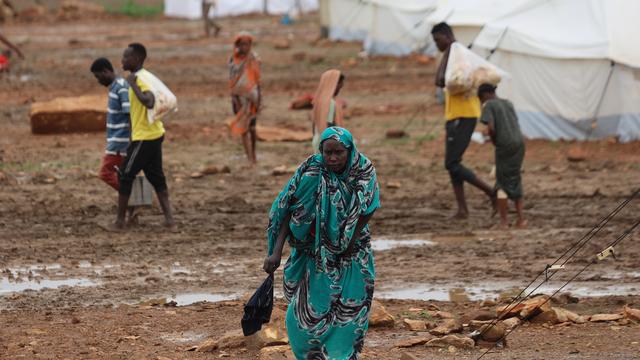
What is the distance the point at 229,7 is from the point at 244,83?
31707 millimetres

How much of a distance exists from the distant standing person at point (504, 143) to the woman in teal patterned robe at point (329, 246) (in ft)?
16.5

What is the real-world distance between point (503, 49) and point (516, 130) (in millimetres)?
6401

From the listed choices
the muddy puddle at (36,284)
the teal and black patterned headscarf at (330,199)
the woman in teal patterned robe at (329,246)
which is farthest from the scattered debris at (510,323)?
the muddy puddle at (36,284)

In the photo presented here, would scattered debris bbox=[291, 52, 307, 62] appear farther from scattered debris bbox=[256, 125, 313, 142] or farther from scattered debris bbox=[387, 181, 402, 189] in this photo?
scattered debris bbox=[387, 181, 402, 189]

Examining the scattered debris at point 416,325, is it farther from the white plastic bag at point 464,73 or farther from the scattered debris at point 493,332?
the white plastic bag at point 464,73

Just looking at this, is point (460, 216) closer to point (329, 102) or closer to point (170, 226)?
point (329, 102)

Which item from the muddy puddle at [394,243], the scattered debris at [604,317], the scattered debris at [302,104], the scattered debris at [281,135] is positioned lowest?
the scattered debris at [302,104]

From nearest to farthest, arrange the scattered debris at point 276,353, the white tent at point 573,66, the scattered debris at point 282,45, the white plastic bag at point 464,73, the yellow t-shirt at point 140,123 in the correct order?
the scattered debris at point 276,353
the yellow t-shirt at point 140,123
the white plastic bag at point 464,73
the white tent at point 573,66
the scattered debris at point 282,45

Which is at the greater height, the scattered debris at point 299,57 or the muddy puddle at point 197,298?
the muddy puddle at point 197,298

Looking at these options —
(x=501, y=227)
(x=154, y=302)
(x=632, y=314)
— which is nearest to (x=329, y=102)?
(x=501, y=227)

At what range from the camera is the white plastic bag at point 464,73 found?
36.2 ft

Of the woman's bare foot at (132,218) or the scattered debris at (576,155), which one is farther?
the scattered debris at (576,155)

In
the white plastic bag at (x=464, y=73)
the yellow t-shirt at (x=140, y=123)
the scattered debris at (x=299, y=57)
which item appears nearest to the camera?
the yellow t-shirt at (x=140, y=123)

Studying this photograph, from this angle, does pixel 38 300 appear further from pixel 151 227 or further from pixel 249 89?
pixel 249 89
